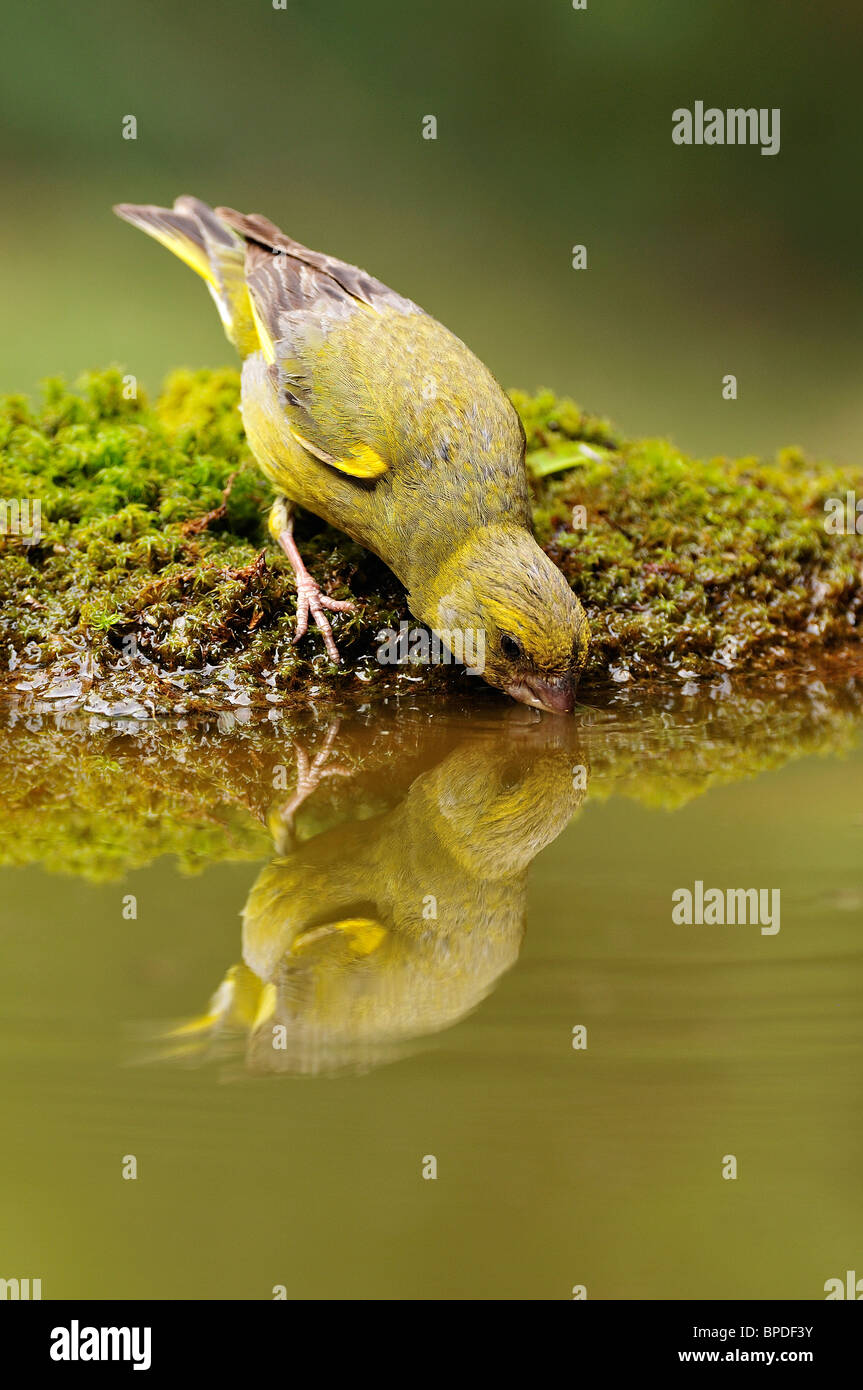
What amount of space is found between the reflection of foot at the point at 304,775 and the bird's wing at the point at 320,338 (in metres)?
1.15

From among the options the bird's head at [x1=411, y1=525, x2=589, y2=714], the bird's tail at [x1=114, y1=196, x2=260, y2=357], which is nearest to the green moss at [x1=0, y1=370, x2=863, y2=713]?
the bird's head at [x1=411, y1=525, x2=589, y2=714]

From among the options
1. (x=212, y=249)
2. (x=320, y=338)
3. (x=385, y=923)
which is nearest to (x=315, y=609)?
(x=320, y=338)

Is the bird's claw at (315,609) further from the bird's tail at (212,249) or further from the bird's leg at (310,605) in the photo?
the bird's tail at (212,249)

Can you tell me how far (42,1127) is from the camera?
2365mm

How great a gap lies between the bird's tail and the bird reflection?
8.98 feet

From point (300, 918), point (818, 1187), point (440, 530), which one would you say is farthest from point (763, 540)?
point (818, 1187)

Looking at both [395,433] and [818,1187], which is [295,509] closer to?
[395,433]

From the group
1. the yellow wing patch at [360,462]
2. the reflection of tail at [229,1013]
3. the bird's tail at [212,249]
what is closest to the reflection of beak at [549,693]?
the yellow wing patch at [360,462]

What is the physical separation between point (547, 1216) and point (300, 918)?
109 centimetres

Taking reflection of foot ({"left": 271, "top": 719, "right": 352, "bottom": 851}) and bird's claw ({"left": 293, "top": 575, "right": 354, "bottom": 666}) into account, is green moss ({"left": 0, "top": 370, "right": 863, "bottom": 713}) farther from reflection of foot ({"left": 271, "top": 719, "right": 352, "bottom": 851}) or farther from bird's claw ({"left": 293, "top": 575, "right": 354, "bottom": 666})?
reflection of foot ({"left": 271, "top": 719, "right": 352, "bottom": 851})

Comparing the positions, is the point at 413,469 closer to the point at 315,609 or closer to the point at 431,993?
the point at 315,609

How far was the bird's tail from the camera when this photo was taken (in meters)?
5.87

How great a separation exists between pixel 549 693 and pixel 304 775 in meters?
1.04

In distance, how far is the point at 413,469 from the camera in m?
4.77
